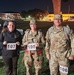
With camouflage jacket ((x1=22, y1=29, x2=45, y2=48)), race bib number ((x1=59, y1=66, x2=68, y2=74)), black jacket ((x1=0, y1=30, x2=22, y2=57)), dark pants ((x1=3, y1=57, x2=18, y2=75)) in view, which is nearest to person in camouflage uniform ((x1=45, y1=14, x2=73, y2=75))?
race bib number ((x1=59, y1=66, x2=68, y2=74))

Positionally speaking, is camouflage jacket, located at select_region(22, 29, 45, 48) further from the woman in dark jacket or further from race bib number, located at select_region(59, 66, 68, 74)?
race bib number, located at select_region(59, 66, 68, 74)

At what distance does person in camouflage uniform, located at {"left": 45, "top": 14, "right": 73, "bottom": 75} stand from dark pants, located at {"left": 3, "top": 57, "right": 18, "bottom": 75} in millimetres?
1352

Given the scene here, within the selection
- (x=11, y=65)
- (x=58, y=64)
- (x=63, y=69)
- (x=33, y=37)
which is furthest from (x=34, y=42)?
(x=63, y=69)

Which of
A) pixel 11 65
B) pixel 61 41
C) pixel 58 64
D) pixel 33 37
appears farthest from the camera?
pixel 11 65

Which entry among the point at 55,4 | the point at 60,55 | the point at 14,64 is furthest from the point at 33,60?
the point at 55,4

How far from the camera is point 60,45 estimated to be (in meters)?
7.39

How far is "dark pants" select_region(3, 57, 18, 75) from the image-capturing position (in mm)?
8523

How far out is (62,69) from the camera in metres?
7.39

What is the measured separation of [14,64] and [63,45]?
1737mm

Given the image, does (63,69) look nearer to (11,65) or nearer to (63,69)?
(63,69)

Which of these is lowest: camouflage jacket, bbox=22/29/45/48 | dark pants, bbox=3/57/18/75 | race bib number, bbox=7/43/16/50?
dark pants, bbox=3/57/18/75

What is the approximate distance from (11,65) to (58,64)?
63.2 inches

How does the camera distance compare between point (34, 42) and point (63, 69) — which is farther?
point (34, 42)

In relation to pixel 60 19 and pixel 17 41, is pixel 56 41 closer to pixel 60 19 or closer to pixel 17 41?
pixel 60 19
